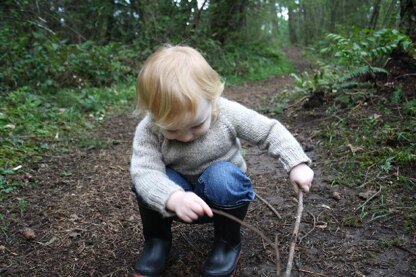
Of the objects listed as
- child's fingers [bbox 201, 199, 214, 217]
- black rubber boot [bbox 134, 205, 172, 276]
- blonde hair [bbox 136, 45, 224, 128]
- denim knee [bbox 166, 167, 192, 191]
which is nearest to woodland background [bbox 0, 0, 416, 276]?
black rubber boot [bbox 134, 205, 172, 276]

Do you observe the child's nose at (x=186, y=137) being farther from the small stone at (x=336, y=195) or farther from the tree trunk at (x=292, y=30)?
the tree trunk at (x=292, y=30)

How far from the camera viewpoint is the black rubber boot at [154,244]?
63.2 inches

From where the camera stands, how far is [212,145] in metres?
1.61

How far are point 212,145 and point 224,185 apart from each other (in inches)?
8.4

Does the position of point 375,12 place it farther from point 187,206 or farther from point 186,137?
point 187,206

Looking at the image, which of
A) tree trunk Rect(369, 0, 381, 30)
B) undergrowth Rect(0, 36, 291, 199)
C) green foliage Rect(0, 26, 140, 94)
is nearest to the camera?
undergrowth Rect(0, 36, 291, 199)

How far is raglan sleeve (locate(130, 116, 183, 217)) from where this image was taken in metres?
1.38

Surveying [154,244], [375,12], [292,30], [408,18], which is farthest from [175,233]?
[292,30]

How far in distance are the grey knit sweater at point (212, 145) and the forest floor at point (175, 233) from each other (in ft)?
1.70

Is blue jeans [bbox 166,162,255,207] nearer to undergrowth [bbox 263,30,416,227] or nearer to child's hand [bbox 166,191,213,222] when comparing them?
child's hand [bbox 166,191,213,222]

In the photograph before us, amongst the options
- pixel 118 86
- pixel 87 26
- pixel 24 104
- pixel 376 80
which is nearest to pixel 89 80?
pixel 118 86

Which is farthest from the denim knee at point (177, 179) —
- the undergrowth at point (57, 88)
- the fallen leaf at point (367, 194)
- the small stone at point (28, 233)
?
the undergrowth at point (57, 88)

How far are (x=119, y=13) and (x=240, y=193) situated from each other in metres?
7.81

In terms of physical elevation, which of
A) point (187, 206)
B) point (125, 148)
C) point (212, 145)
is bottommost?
point (125, 148)
